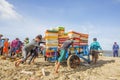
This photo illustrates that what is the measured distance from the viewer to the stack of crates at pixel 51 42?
42.0 feet

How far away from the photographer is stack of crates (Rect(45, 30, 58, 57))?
12.8 meters

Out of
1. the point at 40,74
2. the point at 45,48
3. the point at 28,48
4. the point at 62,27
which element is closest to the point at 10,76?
the point at 40,74

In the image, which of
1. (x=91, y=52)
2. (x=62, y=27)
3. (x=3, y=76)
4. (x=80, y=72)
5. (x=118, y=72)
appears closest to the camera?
(x=3, y=76)

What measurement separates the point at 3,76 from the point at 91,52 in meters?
6.49

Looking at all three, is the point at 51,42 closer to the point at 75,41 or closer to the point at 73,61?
the point at 75,41

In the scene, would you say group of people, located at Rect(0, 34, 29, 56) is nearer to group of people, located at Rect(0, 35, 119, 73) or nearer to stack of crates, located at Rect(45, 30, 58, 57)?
group of people, located at Rect(0, 35, 119, 73)

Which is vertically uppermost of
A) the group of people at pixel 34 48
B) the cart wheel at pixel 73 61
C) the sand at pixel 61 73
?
the group of people at pixel 34 48

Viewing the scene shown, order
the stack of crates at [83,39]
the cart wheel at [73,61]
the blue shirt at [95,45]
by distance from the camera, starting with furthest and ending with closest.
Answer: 1. the blue shirt at [95,45]
2. the stack of crates at [83,39]
3. the cart wheel at [73,61]

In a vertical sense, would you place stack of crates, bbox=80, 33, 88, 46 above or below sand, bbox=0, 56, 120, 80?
above

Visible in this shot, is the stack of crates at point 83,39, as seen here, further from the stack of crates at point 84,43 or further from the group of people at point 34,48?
the group of people at point 34,48

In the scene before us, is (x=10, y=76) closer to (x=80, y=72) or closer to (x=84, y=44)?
(x=80, y=72)

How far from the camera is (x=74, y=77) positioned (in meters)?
10.6

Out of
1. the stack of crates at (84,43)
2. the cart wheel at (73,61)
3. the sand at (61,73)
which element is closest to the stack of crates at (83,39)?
the stack of crates at (84,43)

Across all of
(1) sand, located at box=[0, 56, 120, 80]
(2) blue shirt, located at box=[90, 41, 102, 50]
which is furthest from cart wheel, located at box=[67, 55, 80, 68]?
(2) blue shirt, located at box=[90, 41, 102, 50]
